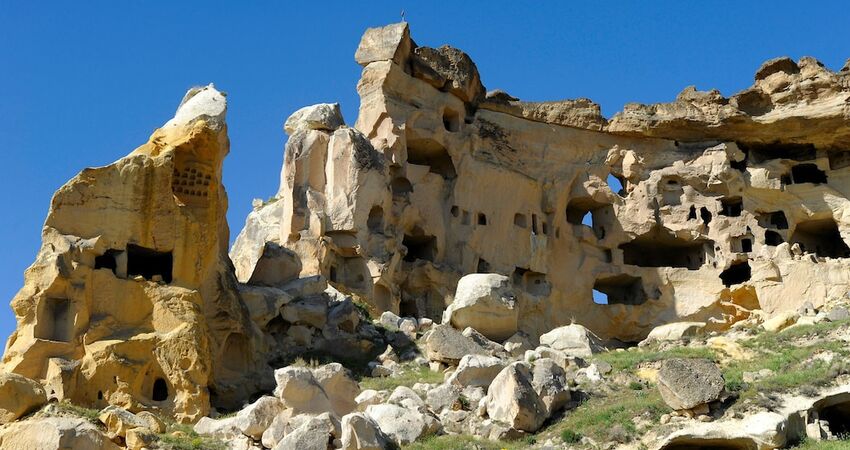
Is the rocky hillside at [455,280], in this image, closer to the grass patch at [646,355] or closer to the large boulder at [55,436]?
the large boulder at [55,436]

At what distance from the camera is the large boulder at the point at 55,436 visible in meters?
20.6

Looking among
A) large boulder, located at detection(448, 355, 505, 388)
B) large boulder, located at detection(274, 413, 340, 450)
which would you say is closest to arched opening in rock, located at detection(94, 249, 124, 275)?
large boulder, located at detection(274, 413, 340, 450)

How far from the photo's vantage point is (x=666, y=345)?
31219mm

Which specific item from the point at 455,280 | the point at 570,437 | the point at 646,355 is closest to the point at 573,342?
the point at 646,355

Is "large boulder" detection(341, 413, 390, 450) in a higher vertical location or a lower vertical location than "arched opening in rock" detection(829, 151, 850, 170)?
lower

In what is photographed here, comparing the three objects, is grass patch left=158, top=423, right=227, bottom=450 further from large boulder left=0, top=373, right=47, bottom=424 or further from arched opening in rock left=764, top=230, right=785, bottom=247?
arched opening in rock left=764, top=230, right=785, bottom=247

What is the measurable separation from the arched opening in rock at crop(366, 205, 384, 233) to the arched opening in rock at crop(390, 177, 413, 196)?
2208mm

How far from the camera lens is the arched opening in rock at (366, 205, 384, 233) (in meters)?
36.9

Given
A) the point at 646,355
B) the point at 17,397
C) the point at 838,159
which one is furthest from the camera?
the point at 838,159

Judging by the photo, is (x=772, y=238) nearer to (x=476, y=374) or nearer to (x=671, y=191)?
(x=671, y=191)

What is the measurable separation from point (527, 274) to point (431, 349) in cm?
1434

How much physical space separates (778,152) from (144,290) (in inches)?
1132

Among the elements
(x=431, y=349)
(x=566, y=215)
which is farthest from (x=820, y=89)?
(x=431, y=349)

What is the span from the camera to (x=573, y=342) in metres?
31.2
